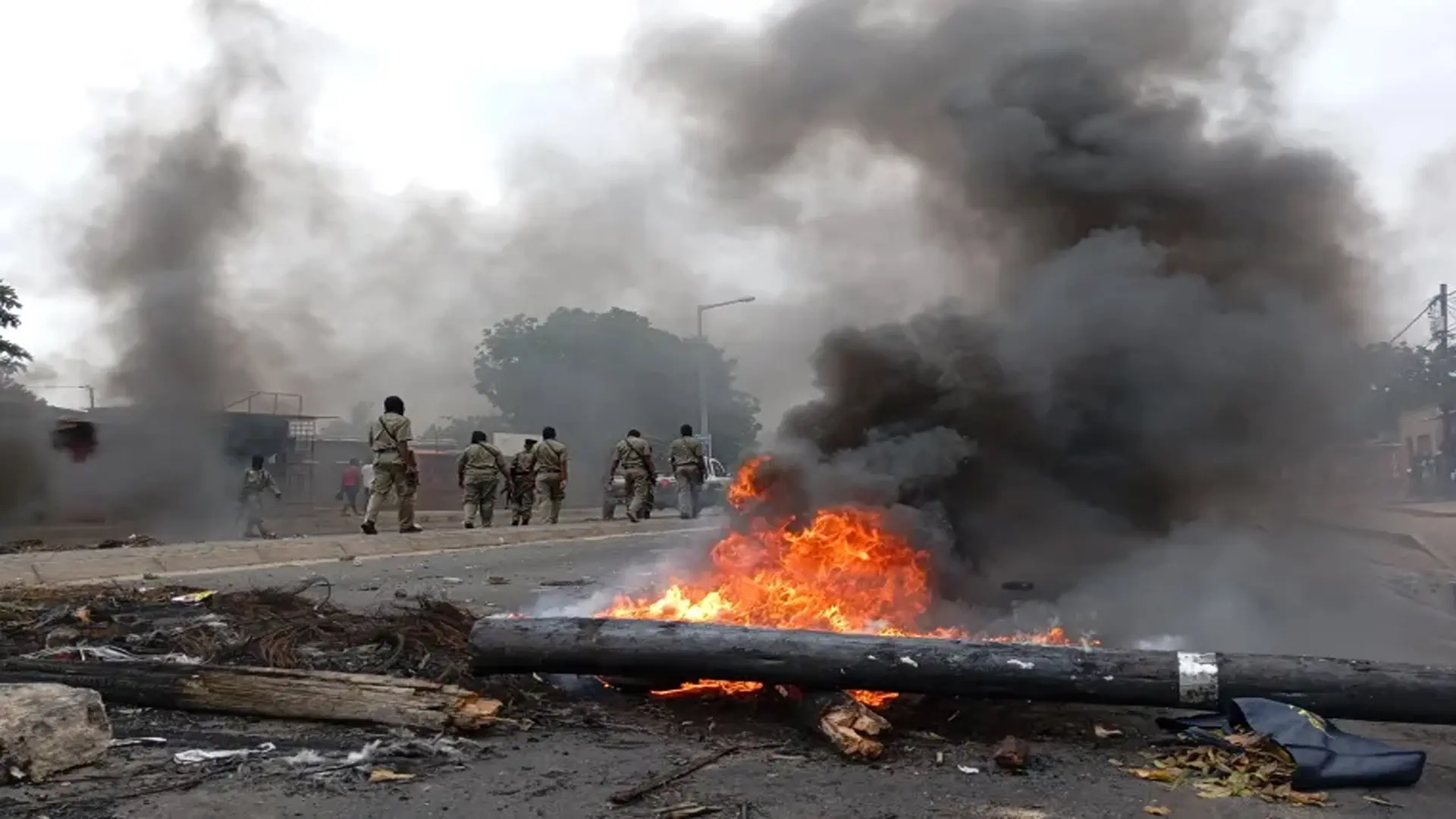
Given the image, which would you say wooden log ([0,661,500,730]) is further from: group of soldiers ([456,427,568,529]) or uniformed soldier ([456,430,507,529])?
uniformed soldier ([456,430,507,529])

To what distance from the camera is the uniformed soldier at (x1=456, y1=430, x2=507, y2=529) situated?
15.7 m

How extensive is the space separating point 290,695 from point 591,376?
39.9m

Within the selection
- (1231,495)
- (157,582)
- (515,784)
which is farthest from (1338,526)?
(157,582)

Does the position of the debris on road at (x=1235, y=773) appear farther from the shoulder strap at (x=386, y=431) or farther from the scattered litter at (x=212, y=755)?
the shoulder strap at (x=386, y=431)

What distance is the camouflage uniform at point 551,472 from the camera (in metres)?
16.7

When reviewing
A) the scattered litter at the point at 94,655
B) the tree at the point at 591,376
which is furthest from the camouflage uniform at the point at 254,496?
the tree at the point at 591,376

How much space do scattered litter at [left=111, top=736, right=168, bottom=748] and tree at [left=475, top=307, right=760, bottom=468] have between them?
35.5 metres

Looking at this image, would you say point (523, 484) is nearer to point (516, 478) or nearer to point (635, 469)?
point (516, 478)

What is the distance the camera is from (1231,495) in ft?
31.1

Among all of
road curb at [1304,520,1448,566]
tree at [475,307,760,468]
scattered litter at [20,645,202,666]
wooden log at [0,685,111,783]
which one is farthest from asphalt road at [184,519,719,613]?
tree at [475,307,760,468]

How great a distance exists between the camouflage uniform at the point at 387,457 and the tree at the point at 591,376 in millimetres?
27060

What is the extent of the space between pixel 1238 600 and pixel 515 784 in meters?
5.79

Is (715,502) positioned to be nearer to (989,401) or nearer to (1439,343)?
(989,401)

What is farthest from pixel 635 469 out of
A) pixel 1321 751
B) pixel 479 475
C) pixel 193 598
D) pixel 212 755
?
pixel 1321 751
